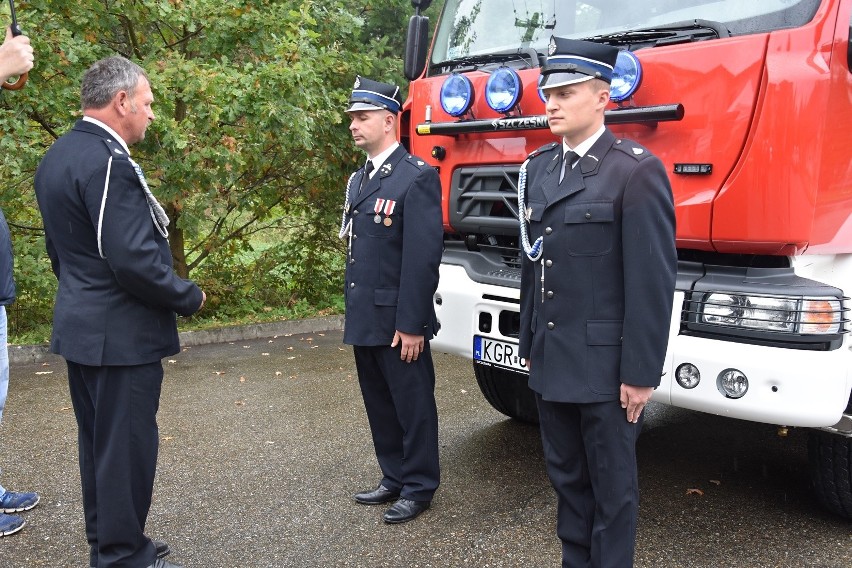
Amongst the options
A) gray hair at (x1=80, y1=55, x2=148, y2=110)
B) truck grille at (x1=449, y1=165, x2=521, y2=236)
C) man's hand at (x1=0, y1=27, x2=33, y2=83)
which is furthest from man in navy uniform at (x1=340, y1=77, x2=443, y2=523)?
man's hand at (x1=0, y1=27, x2=33, y2=83)

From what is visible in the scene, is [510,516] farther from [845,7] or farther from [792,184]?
[845,7]

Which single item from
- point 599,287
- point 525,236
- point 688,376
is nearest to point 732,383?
point 688,376

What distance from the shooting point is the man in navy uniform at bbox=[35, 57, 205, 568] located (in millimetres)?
2742

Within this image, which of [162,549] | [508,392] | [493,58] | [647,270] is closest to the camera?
[647,270]

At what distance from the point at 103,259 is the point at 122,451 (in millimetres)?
670

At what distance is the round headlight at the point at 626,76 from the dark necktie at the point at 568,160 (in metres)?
0.69

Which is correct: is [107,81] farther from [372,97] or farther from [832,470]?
[832,470]

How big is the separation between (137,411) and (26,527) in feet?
3.58

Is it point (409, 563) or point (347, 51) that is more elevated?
point (347, 51)

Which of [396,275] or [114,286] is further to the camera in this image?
[396,275]

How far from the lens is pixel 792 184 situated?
2918mm

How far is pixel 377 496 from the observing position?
377cm

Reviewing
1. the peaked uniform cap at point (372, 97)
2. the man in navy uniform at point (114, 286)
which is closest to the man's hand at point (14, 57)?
the man in navy uniform at point (114, 286)

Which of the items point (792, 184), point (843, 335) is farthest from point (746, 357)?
point (792, 184)
